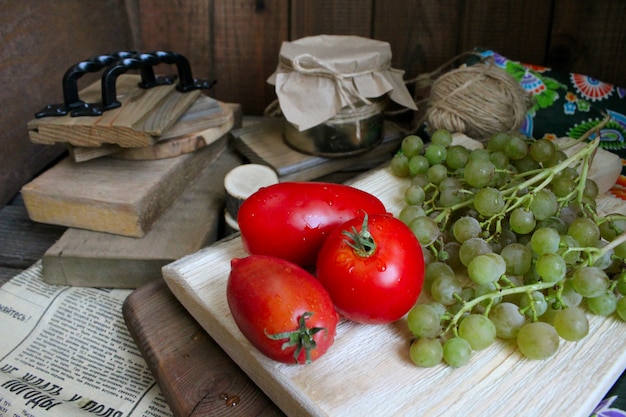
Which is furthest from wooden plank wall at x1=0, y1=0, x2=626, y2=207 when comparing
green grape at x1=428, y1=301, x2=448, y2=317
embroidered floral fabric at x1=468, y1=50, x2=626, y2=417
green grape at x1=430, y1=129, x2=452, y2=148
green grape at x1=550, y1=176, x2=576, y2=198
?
green grape at x1=428, y1=301, x2=448, y2=317

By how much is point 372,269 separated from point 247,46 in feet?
2.66

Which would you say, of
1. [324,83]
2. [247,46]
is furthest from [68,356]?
[247,46]

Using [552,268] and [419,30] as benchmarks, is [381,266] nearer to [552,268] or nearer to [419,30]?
[552,268]

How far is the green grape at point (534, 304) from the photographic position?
53 cm

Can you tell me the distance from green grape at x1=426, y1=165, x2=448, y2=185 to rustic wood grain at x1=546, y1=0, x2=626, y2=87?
21.5 inches

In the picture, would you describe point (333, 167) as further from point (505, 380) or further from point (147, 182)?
point (505, 380)

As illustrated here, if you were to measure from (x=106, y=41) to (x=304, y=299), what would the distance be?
89cm

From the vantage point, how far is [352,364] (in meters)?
0.53

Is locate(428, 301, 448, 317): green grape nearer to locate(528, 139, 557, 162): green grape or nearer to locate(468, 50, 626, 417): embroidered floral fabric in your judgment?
locate(528, 139, 557, 162): green grape

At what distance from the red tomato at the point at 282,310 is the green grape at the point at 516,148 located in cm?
35

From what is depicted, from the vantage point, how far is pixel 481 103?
93cm

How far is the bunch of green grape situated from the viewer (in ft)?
1.72

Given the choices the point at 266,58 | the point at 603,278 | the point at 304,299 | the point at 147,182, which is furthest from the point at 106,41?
the point at 603,278

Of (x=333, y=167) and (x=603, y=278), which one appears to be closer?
(x=603, y=278)
